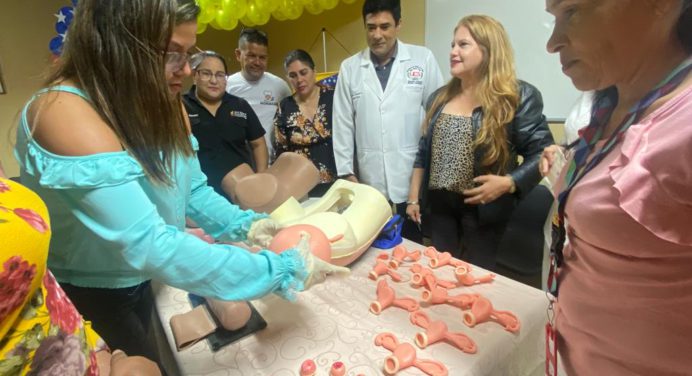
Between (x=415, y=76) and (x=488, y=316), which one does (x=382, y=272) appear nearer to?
(x=488, y=316)

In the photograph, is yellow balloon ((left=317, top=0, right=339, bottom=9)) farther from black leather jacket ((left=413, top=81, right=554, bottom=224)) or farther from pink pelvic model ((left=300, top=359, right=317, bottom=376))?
pink pelvic model ((left=300, top=359, right=317, bottom=376))

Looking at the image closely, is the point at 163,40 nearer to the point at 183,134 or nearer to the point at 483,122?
the point at 183,134

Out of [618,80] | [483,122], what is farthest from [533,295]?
[483,122]

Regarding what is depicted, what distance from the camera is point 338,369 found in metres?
0.82

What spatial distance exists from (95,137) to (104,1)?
25cm

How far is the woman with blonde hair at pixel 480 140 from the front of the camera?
5.29ft

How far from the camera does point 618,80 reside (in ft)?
2.03

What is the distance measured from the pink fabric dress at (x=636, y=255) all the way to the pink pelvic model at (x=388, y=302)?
1.37ft

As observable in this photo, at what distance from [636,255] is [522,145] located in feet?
4.00

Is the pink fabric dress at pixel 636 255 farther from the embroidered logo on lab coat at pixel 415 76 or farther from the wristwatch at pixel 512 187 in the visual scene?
the embroidered logo on lab coat at pixel 415 76

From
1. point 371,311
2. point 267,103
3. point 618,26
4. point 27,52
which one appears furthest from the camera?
point 27,52

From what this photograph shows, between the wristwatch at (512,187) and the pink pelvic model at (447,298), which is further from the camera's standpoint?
the wristwatch at (512,187)

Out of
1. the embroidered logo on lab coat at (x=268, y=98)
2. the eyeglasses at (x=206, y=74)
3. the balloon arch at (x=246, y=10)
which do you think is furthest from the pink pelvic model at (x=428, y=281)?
the balloon arch at (x=246, y=10)

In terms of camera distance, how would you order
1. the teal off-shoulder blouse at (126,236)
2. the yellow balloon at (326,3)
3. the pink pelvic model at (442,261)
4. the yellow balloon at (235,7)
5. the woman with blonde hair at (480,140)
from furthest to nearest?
the yellow balloon at (326,3) < the yellow balloon at (235,7) < the woman with blonde hair at (480,140) < the pink pelvic model at (442,261) < the teal off-shoulder blouse at (126,236)
